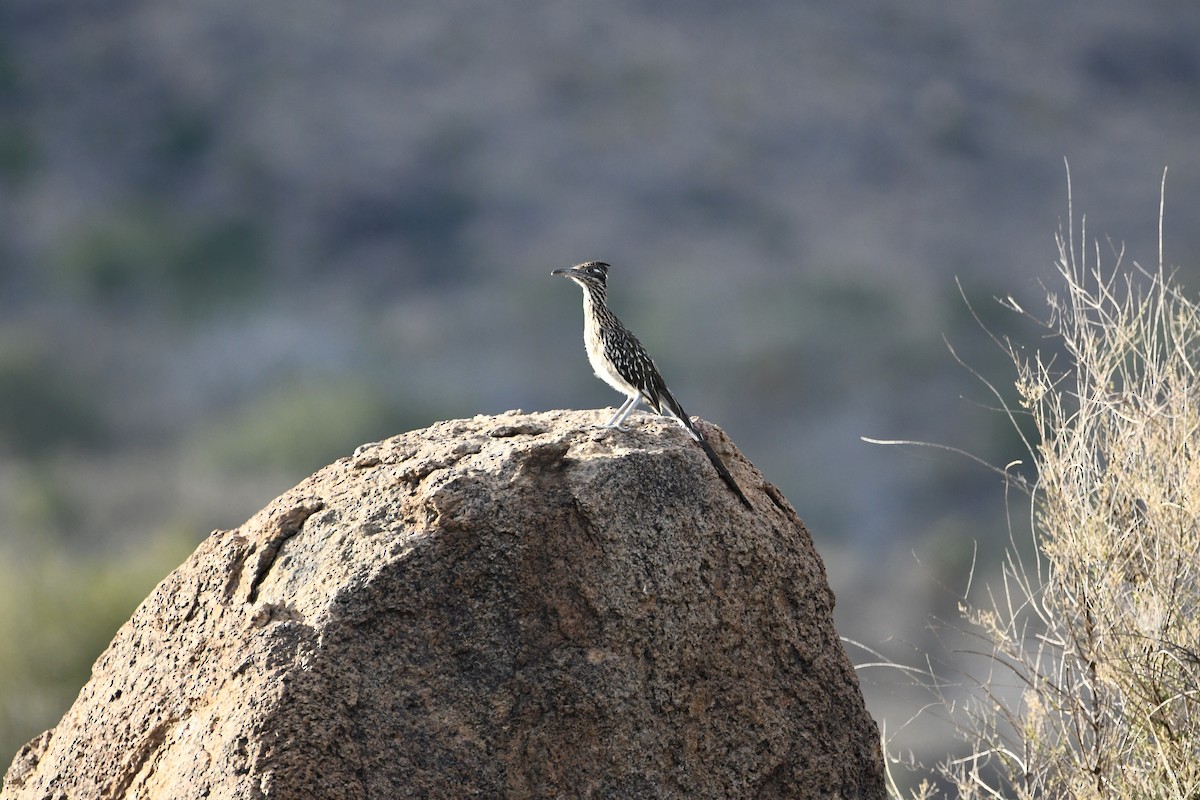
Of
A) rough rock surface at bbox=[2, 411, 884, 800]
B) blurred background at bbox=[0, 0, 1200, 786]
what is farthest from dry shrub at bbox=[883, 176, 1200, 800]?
blurred background at bbox=[0, 0, 1200, 786]

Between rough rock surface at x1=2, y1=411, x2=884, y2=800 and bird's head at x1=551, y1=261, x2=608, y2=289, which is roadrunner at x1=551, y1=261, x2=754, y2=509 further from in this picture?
rough rock surface at x1=2, y1=411, x2=884, y2=800

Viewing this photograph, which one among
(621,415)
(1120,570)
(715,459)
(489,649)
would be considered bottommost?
(1120,570)

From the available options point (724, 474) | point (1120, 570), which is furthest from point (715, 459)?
point (1120, 570)

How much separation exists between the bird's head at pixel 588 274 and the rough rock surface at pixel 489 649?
1.24 m

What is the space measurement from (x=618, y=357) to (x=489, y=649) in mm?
1647

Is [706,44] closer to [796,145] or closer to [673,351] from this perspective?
[796,145]

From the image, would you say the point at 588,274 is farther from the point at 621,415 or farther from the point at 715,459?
the point at 715,459

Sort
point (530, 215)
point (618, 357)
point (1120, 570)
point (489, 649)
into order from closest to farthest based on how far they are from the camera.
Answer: point (489, 649), point (618, 357), point (1120, 570), point (530, 215)

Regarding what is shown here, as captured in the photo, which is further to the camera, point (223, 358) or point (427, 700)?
point (223, 358)

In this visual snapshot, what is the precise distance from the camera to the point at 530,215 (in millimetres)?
39750

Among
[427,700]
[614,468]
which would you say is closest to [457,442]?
[614,468]

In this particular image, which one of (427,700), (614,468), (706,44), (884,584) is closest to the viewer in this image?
(427,700)

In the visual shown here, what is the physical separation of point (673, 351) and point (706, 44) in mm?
8747

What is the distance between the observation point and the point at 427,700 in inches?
173
